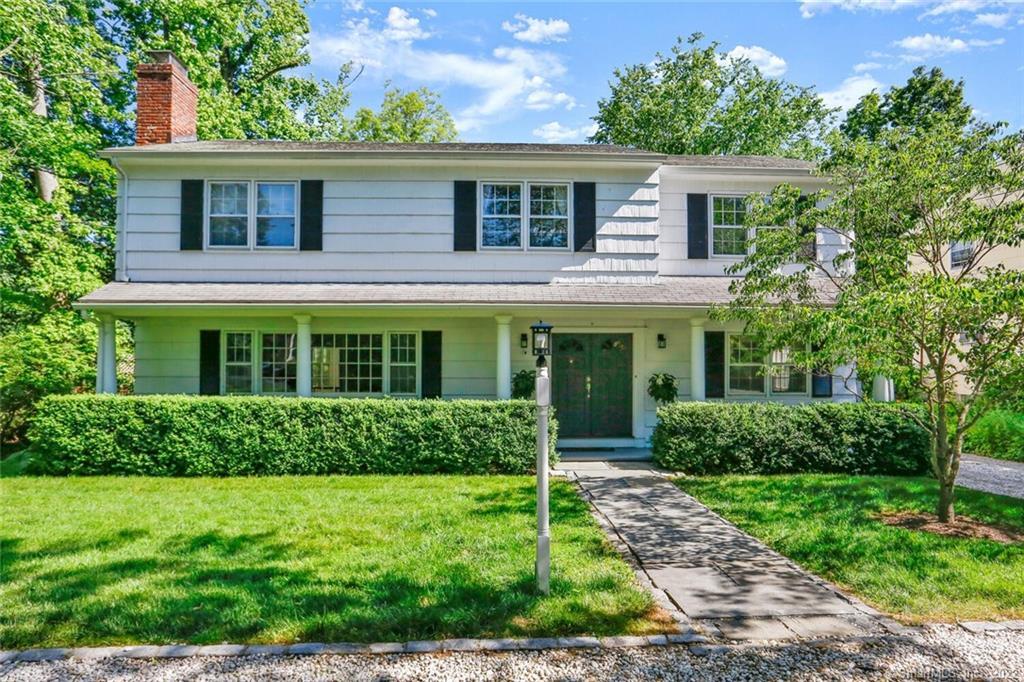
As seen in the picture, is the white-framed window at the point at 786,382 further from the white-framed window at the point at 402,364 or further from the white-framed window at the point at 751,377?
the white-framed window at the point at 402,364

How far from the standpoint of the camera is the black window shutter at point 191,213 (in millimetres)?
10312

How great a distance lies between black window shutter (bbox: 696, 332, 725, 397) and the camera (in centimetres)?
1084

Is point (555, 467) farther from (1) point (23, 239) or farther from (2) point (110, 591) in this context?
(1) point (23, 239)

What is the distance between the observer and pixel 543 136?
661 inches

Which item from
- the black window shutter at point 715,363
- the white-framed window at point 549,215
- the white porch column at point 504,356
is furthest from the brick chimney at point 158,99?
the black window shutter at point 715,363

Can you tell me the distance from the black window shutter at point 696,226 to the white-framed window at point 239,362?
9.25m

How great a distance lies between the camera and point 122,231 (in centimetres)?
1034

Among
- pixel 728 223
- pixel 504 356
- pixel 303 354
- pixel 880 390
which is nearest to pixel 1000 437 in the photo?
pixel 880 390

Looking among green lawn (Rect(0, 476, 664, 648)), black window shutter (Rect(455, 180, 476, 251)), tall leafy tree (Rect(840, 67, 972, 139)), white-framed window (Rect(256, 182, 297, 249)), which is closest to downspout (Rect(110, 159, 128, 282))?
white-framed window (Rect(256, 182, 297, 249))

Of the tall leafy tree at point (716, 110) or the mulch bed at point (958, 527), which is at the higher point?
the tall leafy tree at point (716, 110)

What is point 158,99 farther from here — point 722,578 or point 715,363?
point 722,578

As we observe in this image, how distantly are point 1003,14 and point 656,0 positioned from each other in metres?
6.08

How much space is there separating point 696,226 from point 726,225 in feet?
2.17

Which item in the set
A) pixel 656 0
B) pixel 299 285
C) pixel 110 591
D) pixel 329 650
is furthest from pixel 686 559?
pixel 656 0
